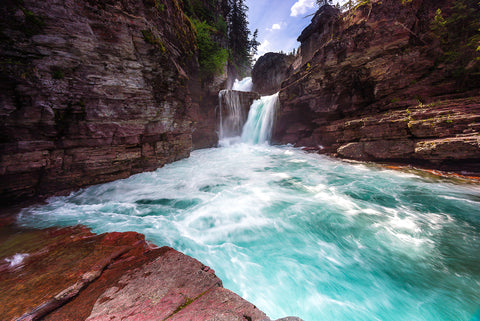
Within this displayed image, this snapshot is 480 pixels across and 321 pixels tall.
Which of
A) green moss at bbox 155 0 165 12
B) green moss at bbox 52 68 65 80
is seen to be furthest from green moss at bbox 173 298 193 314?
green moss at bbox 155 0 165 12

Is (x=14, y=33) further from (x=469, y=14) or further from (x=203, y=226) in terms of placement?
(x=469, y=14)

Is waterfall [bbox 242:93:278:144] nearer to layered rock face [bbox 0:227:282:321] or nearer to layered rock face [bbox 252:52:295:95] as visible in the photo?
layered rock face [bbox 252:52:295:95]

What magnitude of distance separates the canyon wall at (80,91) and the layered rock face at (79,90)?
0.8 inches

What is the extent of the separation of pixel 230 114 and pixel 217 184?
1223 cm

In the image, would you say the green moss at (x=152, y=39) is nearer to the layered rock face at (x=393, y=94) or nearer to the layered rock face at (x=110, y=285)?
the layered rock face at (x=110, y=285)

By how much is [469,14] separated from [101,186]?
16834mm

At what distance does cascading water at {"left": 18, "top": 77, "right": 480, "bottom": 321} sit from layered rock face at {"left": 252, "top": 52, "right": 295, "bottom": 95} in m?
24.0

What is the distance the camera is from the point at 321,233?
391cm

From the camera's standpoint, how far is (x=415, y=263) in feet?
9.78

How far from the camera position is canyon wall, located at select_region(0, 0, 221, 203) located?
453 centimetres

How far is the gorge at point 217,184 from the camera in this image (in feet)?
7.25

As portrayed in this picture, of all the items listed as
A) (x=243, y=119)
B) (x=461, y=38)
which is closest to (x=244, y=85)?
(x=243, y=119)

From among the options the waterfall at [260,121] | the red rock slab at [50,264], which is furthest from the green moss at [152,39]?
the waterfall at [260,121]

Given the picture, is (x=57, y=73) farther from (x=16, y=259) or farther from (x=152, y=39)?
(x=16, y=259)
